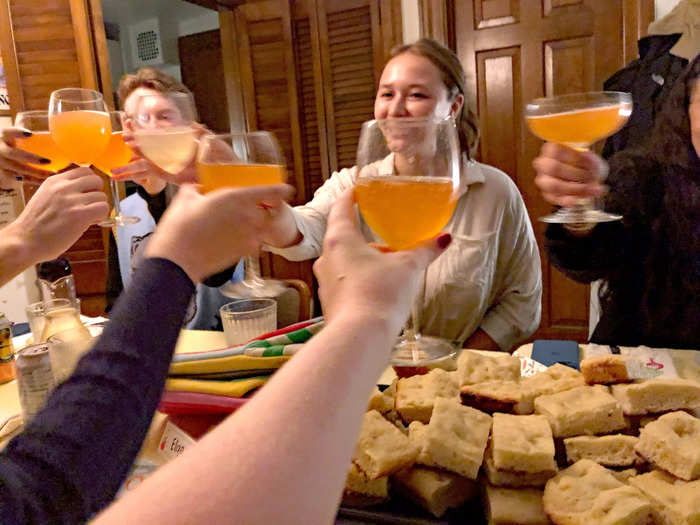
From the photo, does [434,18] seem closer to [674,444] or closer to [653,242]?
[653,242]

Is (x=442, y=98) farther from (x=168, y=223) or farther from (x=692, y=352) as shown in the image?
(x=168, y=223)

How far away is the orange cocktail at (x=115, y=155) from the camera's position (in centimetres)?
138

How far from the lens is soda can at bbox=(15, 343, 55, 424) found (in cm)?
105

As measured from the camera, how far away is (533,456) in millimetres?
761

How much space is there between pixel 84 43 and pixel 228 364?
2697 mm

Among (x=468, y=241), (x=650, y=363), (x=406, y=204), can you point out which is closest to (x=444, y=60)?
(x=468, y=241)

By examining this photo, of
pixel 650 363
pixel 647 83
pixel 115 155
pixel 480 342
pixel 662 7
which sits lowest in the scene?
pixel 480 342

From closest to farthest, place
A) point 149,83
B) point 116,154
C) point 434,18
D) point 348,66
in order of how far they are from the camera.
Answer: point 116,154, point 149,83, point 434,18, point 348,66

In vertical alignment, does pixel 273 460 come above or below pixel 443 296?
above

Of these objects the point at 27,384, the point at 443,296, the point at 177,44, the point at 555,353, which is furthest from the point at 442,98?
the point at 177,44

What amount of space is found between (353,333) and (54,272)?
2129 mm

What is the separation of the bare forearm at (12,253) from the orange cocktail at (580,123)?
112cm

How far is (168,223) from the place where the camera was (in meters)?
0.57

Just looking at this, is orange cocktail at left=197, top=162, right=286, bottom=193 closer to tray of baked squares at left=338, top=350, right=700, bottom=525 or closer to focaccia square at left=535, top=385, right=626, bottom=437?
tray of baked squares at left=338, top=350, right=700, bottom=525
